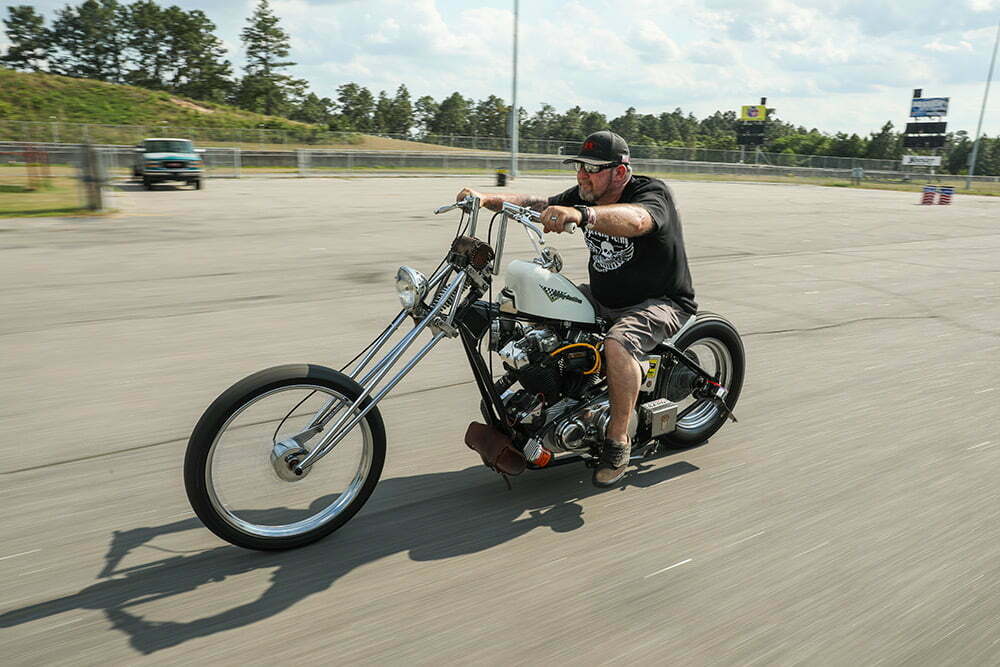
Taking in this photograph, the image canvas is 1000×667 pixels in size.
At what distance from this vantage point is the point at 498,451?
141 inches

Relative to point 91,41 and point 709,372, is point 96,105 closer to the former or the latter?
point 91,41

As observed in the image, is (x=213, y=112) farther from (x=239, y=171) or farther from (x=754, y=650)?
(x=754, y=650)

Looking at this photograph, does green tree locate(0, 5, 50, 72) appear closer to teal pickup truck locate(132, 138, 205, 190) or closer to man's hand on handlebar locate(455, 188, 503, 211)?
teal pickup truck locate(132, 138, 205, 190)

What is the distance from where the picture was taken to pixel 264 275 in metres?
9.58

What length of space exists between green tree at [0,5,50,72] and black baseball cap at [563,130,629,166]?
124897 mm

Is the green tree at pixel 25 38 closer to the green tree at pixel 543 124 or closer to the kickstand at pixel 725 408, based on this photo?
the green tree at pixel 543 124

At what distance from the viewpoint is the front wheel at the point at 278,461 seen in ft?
9.73

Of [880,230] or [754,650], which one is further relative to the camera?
[880,230]

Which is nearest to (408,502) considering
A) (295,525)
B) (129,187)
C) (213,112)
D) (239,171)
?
(295,525)

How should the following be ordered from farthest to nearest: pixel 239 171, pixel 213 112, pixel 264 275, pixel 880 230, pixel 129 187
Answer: pixel 213 112 → pixel 239 171 → pixel 129 187 → pixel 880 230 → pixel 264 275

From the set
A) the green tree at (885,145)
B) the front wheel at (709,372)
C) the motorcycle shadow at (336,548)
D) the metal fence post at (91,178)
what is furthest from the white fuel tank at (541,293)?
the green tree at (885,145)

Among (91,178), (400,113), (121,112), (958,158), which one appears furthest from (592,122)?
(91,178)

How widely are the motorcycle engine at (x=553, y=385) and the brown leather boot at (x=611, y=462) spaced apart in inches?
3.2

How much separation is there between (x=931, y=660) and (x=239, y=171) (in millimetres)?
35042
